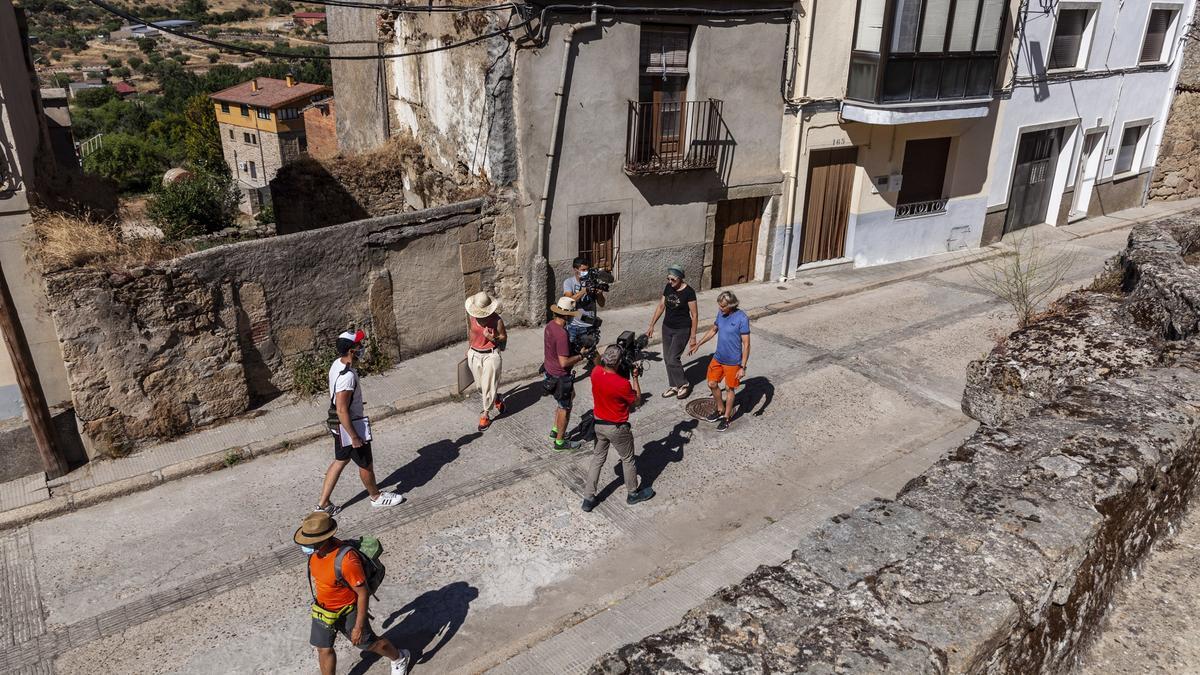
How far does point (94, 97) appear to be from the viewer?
71.2m

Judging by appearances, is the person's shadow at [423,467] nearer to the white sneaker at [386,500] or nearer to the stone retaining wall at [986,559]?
the white sneaker at [386,500]

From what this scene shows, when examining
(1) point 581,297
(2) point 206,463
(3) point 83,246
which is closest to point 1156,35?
(1) point 581,297

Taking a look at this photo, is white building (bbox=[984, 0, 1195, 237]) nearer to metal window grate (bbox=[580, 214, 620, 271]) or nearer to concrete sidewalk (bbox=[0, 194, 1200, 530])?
concrete sidewalk (bbox=[0, 194, 1200, 530])

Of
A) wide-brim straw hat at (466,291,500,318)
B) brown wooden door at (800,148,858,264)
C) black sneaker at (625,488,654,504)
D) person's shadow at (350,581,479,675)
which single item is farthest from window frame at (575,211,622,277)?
person's shadow at (350,581,479,675)

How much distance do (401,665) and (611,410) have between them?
2.68 meters

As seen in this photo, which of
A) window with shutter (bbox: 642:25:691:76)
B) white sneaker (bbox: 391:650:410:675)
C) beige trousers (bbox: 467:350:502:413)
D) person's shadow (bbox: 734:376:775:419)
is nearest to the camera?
white sneaker (bbox: 391:650:410:675)

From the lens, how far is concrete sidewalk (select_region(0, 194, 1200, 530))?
7.76 metres

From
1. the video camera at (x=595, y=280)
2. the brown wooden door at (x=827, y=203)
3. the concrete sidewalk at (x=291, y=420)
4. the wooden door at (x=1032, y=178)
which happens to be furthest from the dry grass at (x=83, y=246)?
the wooden door at (x=1032, y=178)

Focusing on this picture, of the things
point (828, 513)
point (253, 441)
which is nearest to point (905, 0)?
point (828, 513)

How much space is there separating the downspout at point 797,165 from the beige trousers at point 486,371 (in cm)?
733

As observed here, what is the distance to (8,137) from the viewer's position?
744 centimetres

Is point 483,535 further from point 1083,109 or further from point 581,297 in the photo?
point 1083,109

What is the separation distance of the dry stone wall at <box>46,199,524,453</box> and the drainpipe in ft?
1.83

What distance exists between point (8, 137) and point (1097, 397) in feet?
30.5
